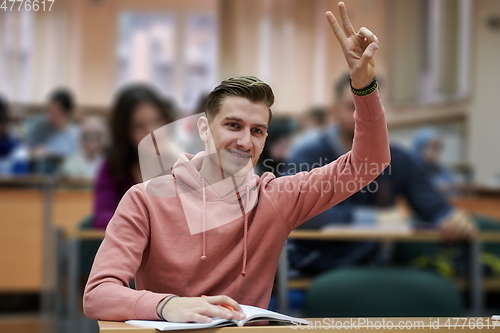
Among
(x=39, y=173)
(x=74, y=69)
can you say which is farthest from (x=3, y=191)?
(x=74, y=69)

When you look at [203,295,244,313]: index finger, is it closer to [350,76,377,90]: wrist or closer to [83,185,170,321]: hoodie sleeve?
[83,185,170,321]: hoodie sleeve

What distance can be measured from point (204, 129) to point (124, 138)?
2.16 ft

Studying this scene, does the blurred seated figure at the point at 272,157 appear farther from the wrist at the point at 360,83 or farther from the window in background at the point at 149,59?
the window in background at the point at 149,59

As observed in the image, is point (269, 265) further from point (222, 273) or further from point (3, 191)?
point (3, 191)

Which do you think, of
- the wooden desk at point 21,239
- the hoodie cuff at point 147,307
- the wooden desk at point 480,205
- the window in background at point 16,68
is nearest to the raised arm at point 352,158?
the hoodie cuff at point 147,307

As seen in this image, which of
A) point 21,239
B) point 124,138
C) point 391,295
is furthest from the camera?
point 21,239

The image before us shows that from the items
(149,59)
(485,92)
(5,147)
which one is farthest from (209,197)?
(149,59)

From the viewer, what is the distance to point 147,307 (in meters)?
0.80

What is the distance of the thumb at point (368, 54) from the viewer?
2.69ft

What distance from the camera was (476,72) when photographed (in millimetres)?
4324

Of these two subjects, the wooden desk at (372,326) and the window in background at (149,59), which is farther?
the window in background at (149,59)

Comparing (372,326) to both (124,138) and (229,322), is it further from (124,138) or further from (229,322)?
(124,138)

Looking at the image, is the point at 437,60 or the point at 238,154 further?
the point at 437,60

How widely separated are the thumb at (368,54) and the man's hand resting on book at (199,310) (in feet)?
1.10
